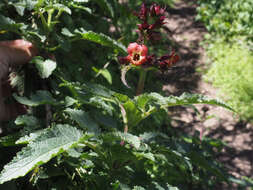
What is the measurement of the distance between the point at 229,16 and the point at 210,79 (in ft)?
5.35

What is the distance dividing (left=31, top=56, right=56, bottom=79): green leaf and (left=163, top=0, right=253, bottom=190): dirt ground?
1657mm

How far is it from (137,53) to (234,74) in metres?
4.04

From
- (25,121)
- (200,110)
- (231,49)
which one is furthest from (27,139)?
(231,49)

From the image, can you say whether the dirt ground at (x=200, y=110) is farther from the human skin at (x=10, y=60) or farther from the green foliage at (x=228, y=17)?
the human skin at (x=10, y=60)

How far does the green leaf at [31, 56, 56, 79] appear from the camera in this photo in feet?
3.82

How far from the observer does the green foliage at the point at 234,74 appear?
14.0 feet

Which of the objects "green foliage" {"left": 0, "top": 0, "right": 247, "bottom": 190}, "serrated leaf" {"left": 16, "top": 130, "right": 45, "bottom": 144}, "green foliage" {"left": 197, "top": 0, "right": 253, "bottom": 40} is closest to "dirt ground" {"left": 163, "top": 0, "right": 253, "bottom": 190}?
"green foliage" {"left": 197, "top": 0, "right": 253, "bottom": 40}

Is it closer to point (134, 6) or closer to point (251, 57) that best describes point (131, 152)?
point (134, 6)

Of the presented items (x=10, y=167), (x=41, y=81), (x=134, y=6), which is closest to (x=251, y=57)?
(x=134, y=6)

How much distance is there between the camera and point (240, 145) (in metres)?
3.79

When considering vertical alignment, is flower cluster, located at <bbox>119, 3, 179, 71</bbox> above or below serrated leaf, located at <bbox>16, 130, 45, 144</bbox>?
above

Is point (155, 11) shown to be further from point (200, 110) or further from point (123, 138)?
point (200, 110)

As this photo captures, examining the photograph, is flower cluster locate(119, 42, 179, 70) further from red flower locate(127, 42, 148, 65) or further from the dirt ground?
the dirt ground

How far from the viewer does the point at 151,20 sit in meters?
1.14
